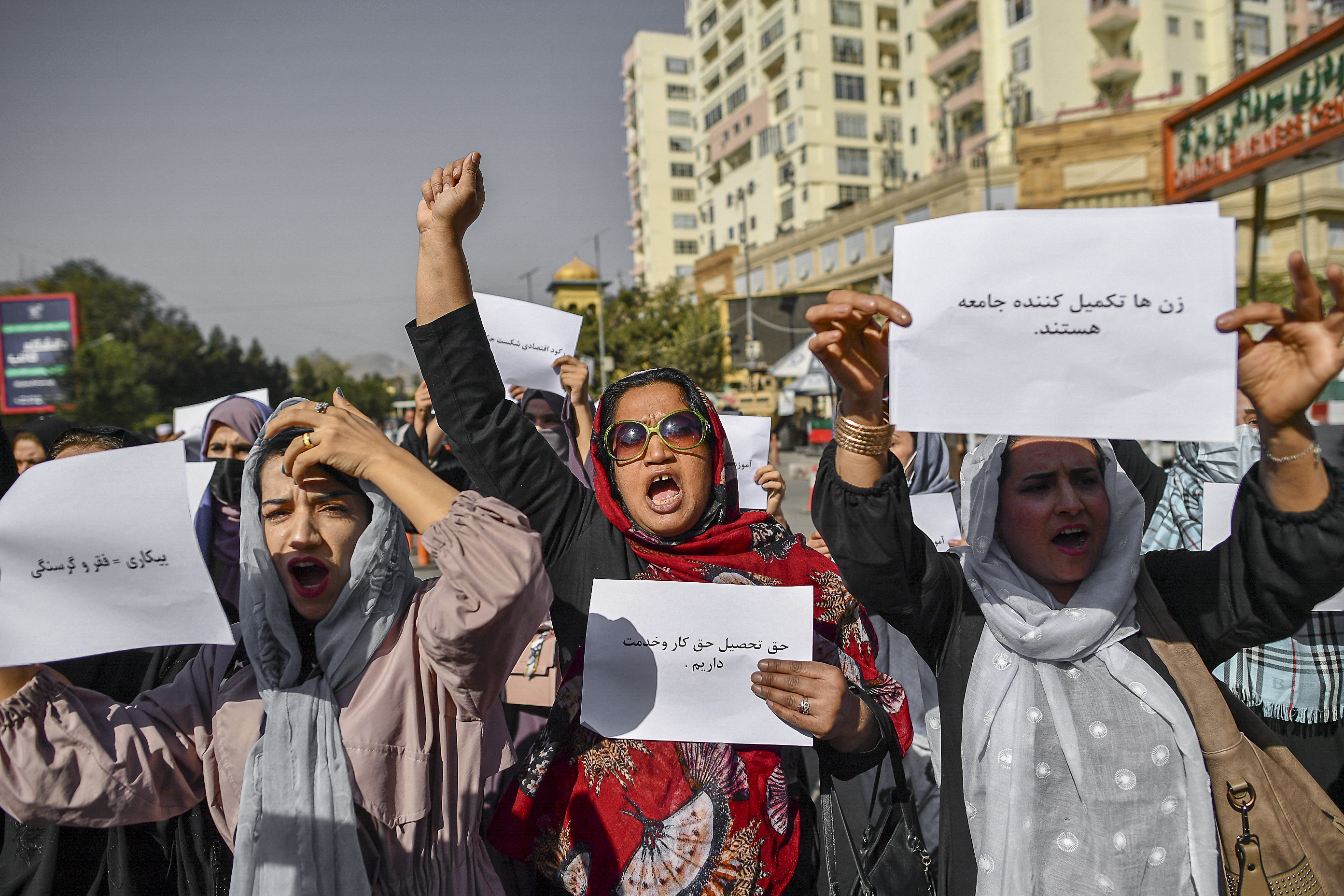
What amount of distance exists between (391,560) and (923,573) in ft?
3.73

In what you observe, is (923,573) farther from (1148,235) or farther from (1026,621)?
(1148,235)

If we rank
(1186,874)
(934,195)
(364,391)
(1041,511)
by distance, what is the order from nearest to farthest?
1. (1186,874)
2. (1041,511)
3. (934,195)
4. (364,391)

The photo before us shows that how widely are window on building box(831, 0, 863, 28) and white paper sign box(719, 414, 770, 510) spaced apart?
54.6m

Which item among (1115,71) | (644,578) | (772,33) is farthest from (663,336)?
(644,578)

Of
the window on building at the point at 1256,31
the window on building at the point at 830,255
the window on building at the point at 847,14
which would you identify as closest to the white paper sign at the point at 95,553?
the window on building at the point at 830,255

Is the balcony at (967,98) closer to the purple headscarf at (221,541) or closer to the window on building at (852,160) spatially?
the window on building at (852,160)

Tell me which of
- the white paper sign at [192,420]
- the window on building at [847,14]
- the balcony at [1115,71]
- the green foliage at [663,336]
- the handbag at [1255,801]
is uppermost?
the window on building at [847,14]

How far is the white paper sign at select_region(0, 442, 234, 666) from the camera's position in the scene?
4.99 ft

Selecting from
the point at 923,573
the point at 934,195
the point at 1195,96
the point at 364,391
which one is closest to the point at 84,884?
the point at 923,573

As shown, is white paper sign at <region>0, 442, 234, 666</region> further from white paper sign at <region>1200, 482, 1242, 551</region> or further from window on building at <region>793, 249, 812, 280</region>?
window on building at <region>793, 249, 812, 280</region>

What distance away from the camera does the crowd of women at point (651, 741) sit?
5.25 ft

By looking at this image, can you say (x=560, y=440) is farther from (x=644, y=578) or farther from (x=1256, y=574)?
(x=1256, y=574)

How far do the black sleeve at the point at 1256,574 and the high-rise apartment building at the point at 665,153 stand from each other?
243 feet

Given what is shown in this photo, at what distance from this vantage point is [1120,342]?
4.83ft
